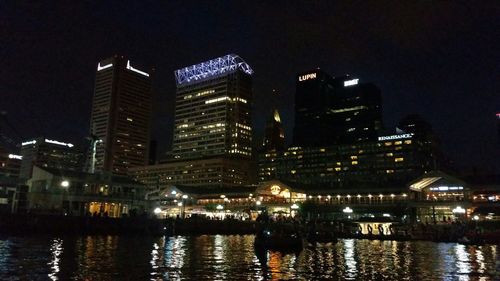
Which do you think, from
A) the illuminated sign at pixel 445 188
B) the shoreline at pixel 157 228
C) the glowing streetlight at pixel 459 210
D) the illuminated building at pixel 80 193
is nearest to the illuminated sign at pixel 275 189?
the shoreline at pixel 157 228

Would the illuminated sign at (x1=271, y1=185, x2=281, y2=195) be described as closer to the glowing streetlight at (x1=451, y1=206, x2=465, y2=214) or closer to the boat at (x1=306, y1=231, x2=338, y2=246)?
the glowing streetlight at (x1=451, y1=206, x2=465, y2=214)

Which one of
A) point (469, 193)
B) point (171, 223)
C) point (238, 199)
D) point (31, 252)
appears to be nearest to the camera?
point (31, 252)

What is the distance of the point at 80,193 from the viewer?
88.9 m

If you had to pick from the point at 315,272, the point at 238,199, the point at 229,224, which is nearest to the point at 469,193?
the point at 229,224

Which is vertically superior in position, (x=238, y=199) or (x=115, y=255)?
(x=238, y=199)

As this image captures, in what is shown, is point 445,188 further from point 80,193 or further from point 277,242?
point 80,193

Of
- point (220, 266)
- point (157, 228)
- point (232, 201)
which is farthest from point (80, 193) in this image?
point (220, 266)

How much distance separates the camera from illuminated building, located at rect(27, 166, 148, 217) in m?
86.8

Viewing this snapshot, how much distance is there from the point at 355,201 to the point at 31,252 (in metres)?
88.8

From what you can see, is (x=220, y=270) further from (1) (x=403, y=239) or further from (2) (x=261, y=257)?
(1) (x=403, y=239)

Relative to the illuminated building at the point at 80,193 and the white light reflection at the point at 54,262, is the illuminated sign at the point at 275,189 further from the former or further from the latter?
the white light reflection at the point at 54,262

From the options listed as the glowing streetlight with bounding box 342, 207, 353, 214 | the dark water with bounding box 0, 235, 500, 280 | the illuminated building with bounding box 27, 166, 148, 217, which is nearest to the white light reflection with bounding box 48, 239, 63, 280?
the dark water with bounding box 0, 235, 500, 280

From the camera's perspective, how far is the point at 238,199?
134m

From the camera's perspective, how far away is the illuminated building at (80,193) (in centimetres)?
8675
